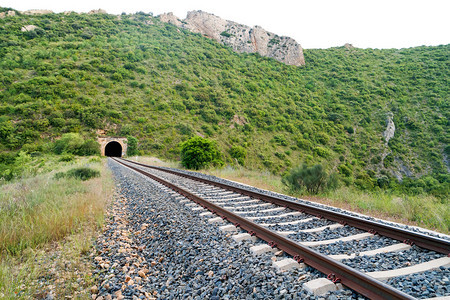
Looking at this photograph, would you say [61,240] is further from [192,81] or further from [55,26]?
[55,26]

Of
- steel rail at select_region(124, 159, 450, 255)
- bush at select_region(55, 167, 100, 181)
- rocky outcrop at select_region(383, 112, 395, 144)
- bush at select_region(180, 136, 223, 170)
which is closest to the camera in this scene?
steel rail at select_region(124, 159, 450, 255)

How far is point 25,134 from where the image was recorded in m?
32.7

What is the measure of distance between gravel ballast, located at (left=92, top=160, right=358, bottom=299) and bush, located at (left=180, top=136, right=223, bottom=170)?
47.6 ft

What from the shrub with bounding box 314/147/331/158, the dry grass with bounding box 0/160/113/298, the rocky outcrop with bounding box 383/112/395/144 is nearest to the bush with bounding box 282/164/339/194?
the dry grass with bounding box 0/160/113/298

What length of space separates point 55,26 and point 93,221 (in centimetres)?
8353

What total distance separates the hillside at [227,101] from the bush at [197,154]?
41.1 ft

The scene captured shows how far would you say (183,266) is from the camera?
3.39 m

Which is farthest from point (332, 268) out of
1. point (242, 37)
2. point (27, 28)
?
point (242, 37)

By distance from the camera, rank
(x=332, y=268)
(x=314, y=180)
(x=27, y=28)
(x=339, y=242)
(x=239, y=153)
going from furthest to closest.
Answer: (x=27, y=28) < (x=239, y=153) < (x=314, y=180) < (x=339, y=242) < (x=332, y=268)

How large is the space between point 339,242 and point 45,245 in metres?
4.94

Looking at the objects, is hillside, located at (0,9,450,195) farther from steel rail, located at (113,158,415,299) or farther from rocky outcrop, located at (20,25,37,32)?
steel rail, located at (113,158,415,299)

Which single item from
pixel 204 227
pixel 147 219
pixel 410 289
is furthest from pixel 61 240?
pixel 410 289

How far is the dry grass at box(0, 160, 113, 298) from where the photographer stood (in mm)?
2885

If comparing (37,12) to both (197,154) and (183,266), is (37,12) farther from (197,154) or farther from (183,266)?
(183,266)
